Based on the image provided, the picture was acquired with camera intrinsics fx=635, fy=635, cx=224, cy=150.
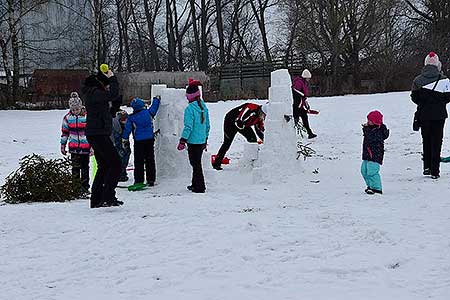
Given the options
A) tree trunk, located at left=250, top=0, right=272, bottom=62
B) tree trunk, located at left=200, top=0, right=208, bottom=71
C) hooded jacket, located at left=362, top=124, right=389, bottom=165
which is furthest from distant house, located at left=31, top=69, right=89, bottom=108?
hooded jacket, located at left=362, top=124, right=389, bottom=165

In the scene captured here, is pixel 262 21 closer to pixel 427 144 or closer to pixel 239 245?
pixel 427 144

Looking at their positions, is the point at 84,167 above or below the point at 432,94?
below

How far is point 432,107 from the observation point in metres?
9.53

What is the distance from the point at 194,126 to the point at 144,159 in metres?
1.46

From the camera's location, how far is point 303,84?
1555 cm

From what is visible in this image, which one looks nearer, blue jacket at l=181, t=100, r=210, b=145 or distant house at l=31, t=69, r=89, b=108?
blue jacket at l=181, t=100, r=210, b=145

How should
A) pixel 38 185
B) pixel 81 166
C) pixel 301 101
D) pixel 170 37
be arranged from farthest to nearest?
pixel 170 37 → pixel 301 101 → pixel 81 166 → pixel 38 185

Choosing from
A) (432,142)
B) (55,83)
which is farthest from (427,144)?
(55,83)

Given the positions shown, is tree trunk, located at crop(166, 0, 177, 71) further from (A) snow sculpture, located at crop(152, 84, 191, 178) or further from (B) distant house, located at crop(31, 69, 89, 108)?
(A) snow sculpture, located at crop(152, 84, 191, 178)

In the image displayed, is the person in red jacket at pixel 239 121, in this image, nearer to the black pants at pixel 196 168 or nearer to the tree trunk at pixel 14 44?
the black pants at pixel 196 168

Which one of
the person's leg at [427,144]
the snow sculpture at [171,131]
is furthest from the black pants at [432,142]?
the snow sculpture at [171,131]

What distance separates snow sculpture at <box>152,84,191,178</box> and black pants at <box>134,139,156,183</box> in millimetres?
393

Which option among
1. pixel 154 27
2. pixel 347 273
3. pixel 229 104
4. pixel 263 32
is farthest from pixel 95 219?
pixel 154 27

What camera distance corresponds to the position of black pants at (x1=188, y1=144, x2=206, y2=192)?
29.6 ft
